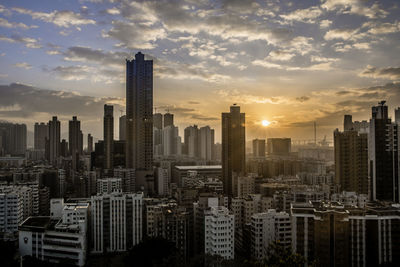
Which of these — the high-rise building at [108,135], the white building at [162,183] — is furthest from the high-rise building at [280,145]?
the white building at [162,183]

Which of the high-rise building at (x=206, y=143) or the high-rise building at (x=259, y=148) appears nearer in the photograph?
the high-rise building at (x=259, y=148)

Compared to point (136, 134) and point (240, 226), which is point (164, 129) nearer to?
point (136, 134)

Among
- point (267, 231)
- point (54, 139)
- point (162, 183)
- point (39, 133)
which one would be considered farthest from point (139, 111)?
point (39, 133)

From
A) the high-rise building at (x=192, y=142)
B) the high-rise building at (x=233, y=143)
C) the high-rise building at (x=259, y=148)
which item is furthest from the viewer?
the high-rise building at (x=192, y=142)

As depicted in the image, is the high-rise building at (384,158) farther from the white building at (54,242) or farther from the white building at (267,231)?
the white building at (54,242)

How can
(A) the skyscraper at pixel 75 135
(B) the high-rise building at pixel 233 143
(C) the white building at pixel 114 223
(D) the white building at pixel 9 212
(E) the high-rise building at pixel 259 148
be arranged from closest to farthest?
(C) the white building at pixel 114 223 → (D) the white building at pixel 9 212 → (B) the high-rise building at pixel 233 143 → (A) the skyscraper at pixel 75 135 → (E) the high-rise building at pixel 259 148

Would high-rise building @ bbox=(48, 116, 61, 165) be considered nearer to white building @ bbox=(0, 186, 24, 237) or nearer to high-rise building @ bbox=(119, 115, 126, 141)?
high-rise building @ bbox=(119, 115, 126, 141)

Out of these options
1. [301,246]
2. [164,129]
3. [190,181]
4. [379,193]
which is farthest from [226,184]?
[164,129]
